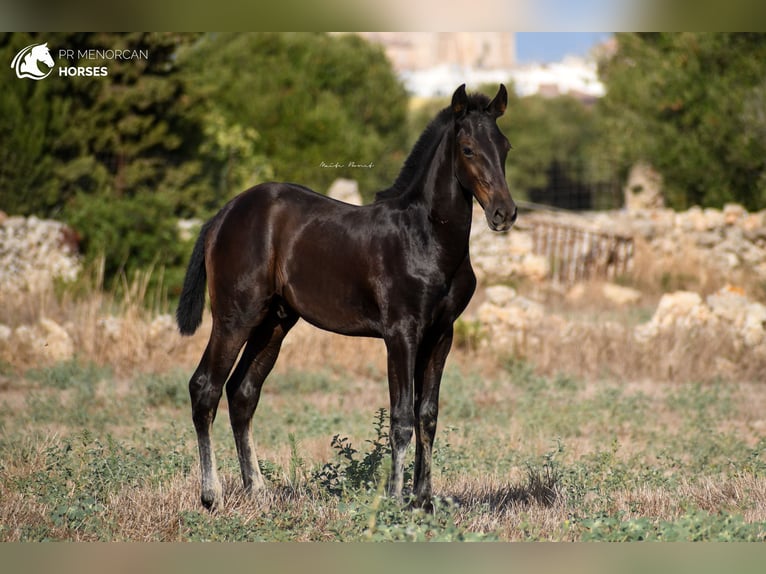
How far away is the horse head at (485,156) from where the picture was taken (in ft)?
16.5

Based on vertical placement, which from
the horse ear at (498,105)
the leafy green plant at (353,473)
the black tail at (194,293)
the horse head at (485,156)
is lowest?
the leafy green plant at (353,473)

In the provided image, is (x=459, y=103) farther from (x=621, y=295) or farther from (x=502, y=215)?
(x=621, y=295)

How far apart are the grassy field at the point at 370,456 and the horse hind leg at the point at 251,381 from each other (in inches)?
8.1

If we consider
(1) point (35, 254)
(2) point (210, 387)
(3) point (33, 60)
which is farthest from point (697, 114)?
(2) point (210, 387)

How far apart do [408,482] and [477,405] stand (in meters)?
4.27

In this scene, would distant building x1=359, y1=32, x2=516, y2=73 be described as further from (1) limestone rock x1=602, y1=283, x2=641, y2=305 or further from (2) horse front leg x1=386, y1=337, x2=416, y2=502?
(2) horse front leg x1=386, y1=337, x2=416, y2=502

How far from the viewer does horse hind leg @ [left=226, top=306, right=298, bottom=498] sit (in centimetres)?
616

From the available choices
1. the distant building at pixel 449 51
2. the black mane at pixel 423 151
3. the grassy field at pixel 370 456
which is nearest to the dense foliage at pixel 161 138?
the grassy field at pixel 370 456

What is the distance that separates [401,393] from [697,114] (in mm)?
15987

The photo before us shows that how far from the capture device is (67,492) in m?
6.15

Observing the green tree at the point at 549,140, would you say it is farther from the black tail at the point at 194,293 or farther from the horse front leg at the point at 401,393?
the horse front leg at the point at 401,393

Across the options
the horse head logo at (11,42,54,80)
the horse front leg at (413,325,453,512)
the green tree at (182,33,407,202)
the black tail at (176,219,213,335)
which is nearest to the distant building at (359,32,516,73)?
the green tree at (182,33,407,202)

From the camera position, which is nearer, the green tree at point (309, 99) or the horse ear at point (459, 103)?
the horse ear at point (459, 103)

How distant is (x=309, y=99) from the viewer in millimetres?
20516
